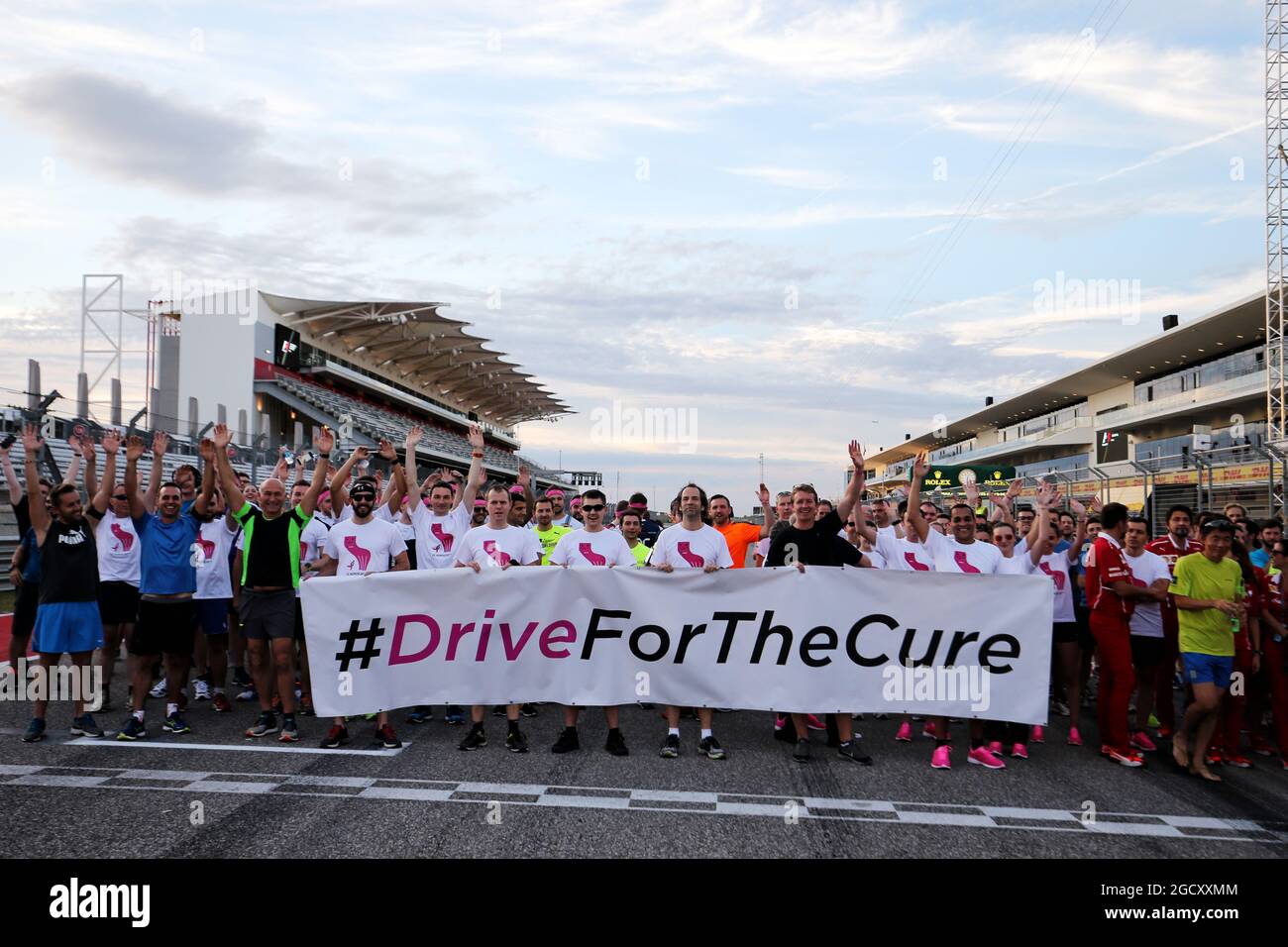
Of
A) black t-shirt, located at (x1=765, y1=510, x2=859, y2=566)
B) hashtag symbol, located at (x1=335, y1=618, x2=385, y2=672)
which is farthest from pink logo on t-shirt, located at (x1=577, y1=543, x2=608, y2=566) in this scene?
hashtag symbol, located at (x1=335, y1=618, x2=385, y2=672)

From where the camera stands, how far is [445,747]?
20.3 feet

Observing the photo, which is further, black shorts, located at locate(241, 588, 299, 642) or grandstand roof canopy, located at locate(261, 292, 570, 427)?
grandstand roof canopy, located at locate(261, 292, 570, 427)

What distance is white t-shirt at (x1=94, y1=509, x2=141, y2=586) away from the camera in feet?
24.4

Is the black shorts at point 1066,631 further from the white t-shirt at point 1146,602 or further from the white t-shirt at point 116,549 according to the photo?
the white t-shirt at point 116,549

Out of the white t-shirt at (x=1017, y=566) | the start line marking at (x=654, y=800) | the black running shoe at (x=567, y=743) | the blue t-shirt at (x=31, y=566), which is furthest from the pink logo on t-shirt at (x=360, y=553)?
the white t-shirt at (x=1017, y=566)

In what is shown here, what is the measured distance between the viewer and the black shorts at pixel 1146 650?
21.4ft

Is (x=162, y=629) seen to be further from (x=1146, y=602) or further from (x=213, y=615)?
(x=1146, y=602)

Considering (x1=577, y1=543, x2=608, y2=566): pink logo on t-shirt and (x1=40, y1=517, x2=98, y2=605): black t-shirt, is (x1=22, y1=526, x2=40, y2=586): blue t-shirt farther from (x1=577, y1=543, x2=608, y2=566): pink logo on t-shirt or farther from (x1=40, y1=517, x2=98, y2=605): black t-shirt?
(x1=577, y1=543, x2=608, y2=566): pink logo on t-shirt

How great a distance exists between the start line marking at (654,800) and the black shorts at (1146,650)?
1810mm

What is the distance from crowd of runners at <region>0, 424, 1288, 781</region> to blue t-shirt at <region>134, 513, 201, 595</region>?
1cm

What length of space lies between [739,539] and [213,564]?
4.80 m
